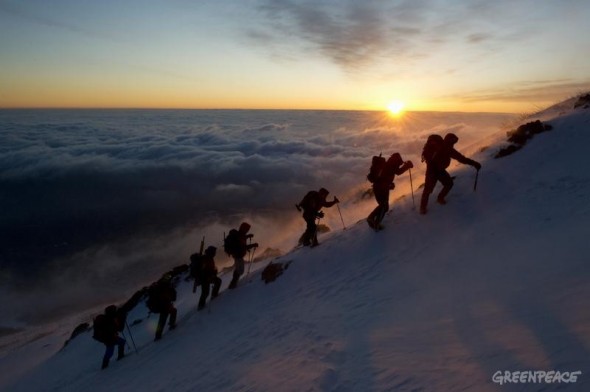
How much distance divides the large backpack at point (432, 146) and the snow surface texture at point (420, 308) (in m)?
1.81

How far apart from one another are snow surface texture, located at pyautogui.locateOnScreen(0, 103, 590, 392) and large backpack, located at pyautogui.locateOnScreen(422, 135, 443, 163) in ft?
5.94

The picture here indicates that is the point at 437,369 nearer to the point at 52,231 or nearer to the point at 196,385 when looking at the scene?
the point at 196,385

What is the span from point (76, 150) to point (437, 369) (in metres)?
178

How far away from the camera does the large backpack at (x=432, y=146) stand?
37.9 ft

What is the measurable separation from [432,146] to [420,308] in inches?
212

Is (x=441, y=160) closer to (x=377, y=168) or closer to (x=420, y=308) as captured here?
(x=377, y=168)

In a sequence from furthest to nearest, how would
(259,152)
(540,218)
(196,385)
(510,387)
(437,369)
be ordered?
(259,152) → (540,218) → (196,385) → (437,369) → (510,387)

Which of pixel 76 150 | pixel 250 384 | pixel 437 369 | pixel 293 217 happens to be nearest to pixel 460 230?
pixel 437 369

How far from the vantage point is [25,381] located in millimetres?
15383

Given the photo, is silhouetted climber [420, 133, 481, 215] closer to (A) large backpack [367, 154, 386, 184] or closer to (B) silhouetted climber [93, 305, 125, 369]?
(A) large backpack [367, 154, 386, 184]

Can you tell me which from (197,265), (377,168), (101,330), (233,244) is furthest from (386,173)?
(101,330)

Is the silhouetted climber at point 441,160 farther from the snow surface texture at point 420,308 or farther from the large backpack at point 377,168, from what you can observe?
the large backpack at point 377,168

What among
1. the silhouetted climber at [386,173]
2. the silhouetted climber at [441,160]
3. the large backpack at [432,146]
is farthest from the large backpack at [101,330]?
the large backpack at [432,146]

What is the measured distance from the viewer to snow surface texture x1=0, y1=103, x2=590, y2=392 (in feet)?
19.3
